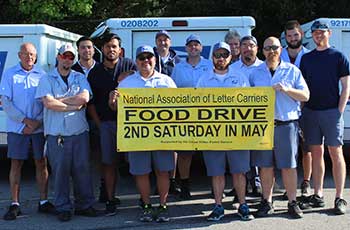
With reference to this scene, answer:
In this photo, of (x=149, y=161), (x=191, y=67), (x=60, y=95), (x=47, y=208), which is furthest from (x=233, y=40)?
(x=47, y=208)

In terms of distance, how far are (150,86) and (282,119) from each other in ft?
5.04

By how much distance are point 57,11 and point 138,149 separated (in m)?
8.00

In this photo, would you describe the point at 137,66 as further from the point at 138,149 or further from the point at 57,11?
the point at 57,11

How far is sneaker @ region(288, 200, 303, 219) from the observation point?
621cm

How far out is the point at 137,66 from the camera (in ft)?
20.6

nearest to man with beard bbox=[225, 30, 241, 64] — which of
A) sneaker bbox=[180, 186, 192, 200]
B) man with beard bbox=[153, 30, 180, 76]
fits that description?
man with beard bbox=[153, 30, 180, 76]

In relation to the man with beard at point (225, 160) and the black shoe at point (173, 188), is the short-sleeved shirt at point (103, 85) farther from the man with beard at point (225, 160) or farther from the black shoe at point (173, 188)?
the black shoe at point (173, 188)

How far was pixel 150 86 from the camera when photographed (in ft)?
20.5

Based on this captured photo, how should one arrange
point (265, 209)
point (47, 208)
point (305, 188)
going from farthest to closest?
point (305, 188) < point (47, 208) < point (265, 209)

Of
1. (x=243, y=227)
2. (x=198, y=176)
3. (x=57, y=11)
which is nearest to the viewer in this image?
(x=243, y=227)

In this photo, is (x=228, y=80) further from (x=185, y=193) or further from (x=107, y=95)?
(x=185, y=193)

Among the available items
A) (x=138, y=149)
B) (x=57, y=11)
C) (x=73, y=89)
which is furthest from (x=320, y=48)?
(x=57, y=11)

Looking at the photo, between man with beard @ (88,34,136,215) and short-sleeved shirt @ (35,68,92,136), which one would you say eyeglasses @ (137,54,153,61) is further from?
short-sleeved shirt @ (35,68,92,136)

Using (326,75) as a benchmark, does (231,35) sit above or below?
above
